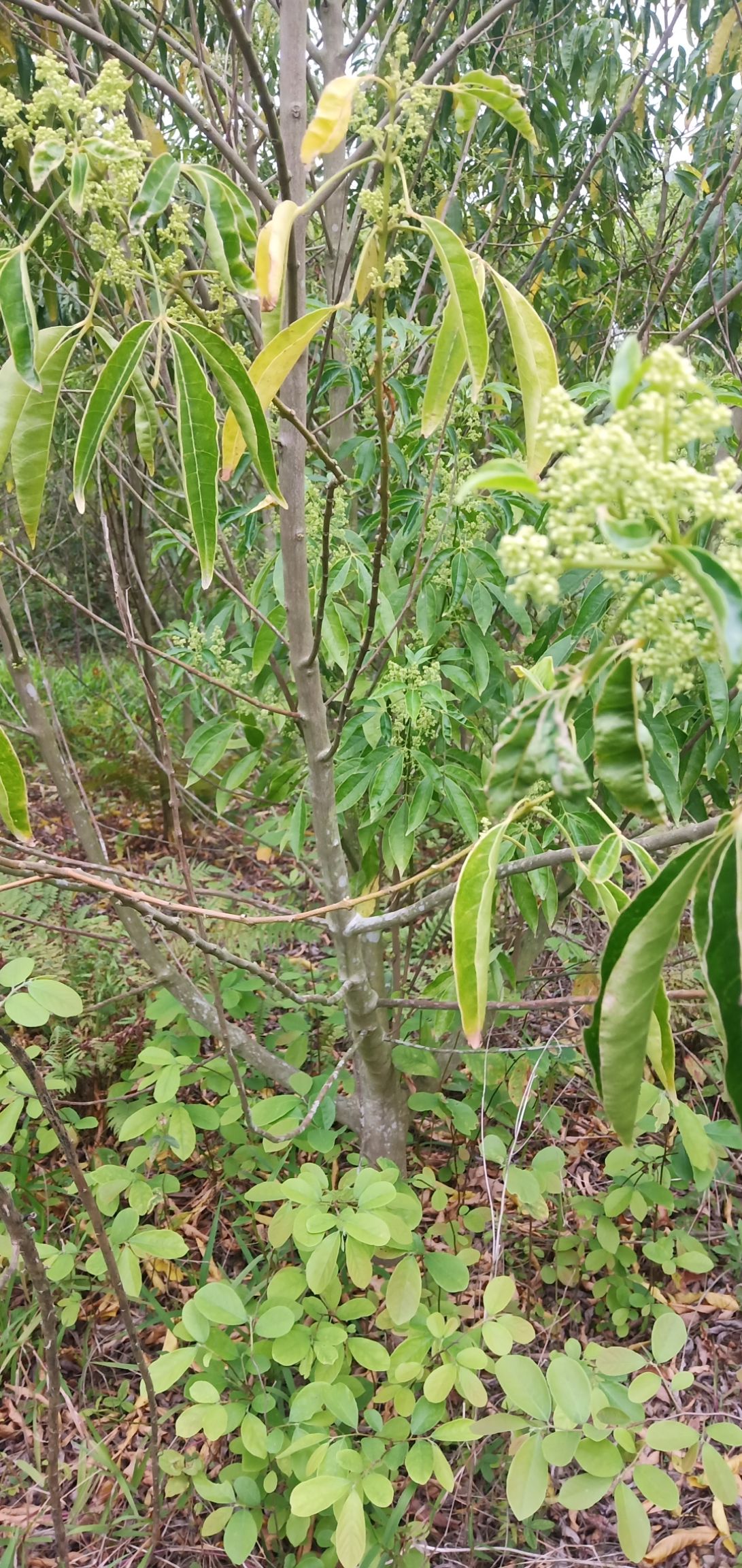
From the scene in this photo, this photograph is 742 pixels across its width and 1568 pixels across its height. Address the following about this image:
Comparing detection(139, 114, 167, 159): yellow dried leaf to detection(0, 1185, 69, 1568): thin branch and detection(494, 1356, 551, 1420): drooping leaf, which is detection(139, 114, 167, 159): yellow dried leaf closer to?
detection(0, 1185, 69, 1568): thin branch

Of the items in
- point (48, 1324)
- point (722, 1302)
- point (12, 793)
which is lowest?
point (722, 1302)

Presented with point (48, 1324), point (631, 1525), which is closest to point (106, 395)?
point (48, 1324)

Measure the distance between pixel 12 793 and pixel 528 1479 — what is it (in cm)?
115

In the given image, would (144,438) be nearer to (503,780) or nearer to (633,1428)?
(503,780)

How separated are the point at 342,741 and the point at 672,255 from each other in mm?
2441

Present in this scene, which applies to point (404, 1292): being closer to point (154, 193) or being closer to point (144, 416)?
point (144, 416)

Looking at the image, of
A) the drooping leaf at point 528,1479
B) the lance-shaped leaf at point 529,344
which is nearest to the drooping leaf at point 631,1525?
the drooping leaf at point 528,1479

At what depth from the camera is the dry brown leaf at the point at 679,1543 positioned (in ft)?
4.97

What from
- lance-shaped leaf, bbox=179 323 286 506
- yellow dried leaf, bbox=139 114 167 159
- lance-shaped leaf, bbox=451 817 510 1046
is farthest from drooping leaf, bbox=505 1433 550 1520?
yellow dried leaf, bbox=139 114 167 159

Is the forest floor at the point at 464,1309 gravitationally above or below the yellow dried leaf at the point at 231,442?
below

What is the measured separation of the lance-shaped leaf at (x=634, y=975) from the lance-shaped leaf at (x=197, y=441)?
21.6 inches

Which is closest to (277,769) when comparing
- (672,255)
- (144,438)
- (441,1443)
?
(144,438)

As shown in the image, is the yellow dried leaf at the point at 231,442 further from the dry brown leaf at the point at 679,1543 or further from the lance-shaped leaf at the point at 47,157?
the dry brown leaf at the point at 679,1543

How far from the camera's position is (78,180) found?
78 cm
